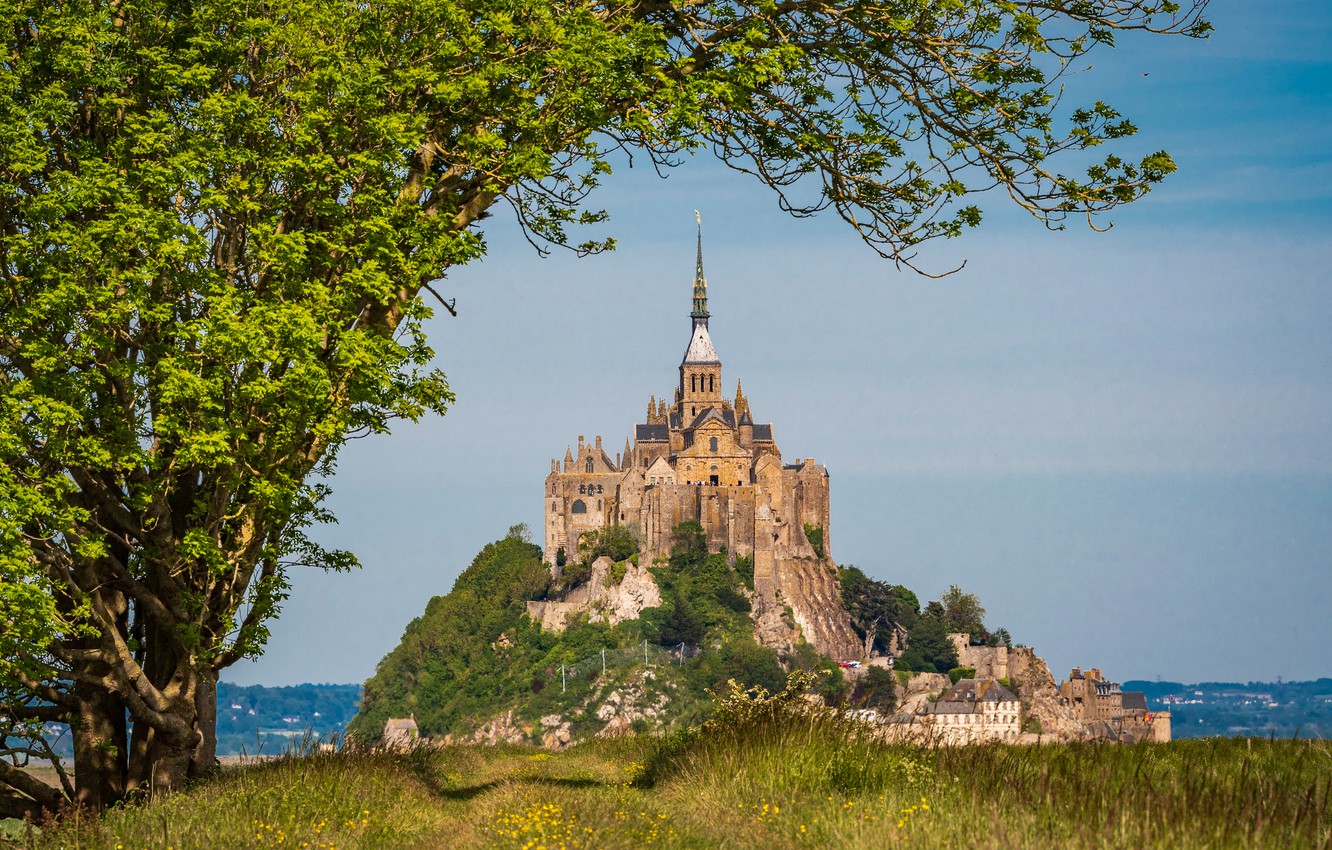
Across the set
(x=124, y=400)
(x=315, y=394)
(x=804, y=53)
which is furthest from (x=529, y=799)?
(x=804, y=53)

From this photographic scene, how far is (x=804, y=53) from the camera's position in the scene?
1517cm

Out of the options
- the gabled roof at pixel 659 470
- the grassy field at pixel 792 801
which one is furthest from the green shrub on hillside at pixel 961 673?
the grassy field at pixel 792 801

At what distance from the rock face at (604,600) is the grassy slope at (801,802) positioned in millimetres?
120065

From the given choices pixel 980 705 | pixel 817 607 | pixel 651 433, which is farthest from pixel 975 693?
pixel 651 433

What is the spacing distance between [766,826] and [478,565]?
140 m

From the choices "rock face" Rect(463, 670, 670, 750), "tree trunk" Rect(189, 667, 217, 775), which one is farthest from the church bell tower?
"tree trunk" Rect(189, 667, 217, 775)

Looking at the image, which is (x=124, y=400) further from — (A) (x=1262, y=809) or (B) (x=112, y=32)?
(A) (x=1262, y=809)

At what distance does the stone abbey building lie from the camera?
13738cm

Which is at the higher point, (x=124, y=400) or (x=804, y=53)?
(x=804, y=53)

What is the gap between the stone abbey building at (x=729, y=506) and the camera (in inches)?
5408

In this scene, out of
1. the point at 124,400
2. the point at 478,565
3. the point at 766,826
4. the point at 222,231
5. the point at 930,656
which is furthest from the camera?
the point at 478,565

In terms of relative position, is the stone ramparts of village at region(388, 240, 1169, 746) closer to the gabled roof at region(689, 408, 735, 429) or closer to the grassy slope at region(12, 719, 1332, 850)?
the gabled roof at region(689, 408, 735, 429)

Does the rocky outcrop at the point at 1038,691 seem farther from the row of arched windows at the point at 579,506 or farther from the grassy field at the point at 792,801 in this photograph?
the grassy field at the point at 792,801

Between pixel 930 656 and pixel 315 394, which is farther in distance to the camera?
pixel 930 656
